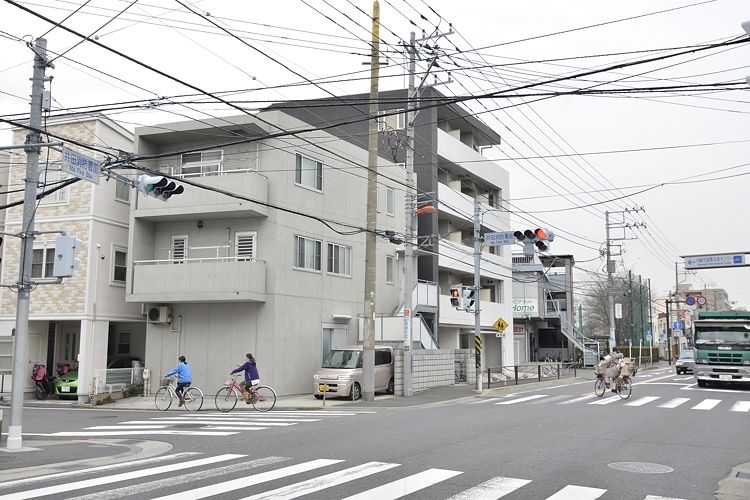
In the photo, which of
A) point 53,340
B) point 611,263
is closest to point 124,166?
point 53,340

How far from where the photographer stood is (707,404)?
20812mm

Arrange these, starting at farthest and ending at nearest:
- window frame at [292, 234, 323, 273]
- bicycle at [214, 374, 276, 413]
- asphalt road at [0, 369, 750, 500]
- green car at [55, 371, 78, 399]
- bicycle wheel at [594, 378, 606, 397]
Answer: window frame at [292, 234, 323, 273]
green car at [55, 371, 78, 399]
bicycle wheel at [594, 378, 606, 397]
bicycle at [214, 374, 276, 413]
asphalt road at [0, 369, 750, 500]

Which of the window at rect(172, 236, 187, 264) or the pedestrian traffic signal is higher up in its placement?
the window at rect(172, 236, 187, 264)

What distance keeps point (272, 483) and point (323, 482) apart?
0.65 m

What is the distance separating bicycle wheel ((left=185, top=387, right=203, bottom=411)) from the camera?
20.8 meters

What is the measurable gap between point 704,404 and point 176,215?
19.5 m

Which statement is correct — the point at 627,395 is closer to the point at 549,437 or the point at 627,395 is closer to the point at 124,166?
the point at 549,437

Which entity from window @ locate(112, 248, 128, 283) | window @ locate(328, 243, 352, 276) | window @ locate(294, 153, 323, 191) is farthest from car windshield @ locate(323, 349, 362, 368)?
window @ locate(112, 248, 128, 283)

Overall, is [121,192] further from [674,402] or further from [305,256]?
[674,402]

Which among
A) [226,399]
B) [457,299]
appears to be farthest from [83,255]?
[457,299]

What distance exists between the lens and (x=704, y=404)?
2084 centimetres

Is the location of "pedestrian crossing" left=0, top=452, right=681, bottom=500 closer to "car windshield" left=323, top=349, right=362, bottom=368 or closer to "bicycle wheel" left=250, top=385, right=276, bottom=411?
"bicycle wheel" left=250, top=385, right=276, bottom=411

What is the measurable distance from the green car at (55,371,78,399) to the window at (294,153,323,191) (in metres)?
11.4

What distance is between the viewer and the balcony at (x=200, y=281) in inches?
928
